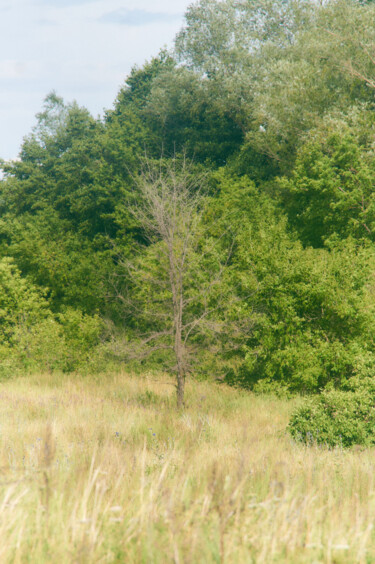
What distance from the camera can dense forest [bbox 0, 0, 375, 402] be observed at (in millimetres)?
14195

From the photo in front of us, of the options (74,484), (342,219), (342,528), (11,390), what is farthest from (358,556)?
(342,219)

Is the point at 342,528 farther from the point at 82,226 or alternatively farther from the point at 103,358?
the point at 82,226

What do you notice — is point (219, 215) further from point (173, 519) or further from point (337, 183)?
point (173, 519)

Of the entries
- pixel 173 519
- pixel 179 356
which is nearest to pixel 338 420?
pixel 179 356

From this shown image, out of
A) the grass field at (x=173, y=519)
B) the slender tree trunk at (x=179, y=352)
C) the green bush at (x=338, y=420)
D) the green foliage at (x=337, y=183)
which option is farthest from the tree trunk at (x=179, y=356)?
the green foliage at (x=337, y=183)

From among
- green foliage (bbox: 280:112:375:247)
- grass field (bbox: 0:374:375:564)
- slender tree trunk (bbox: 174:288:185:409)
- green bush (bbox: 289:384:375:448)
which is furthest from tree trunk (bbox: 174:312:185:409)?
green foliage (bbox: 280:112:375:247)

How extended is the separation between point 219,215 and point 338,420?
615 inches

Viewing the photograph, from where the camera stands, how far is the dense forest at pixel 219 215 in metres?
14.2

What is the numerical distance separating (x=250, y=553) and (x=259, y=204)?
69.9 ft

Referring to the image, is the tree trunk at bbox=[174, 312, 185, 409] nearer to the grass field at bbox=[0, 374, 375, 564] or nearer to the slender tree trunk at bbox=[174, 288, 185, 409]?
the slender tree trunk at bbox=[174, 288, 185, 409]

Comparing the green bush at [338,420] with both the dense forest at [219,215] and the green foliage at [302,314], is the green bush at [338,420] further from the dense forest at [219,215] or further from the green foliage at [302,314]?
the green foliage at [302,314]

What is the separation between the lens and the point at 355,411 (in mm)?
8430

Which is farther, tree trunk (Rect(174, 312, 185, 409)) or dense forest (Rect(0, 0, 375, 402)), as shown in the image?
dense forest (Rect(0, 0, 375, 402))

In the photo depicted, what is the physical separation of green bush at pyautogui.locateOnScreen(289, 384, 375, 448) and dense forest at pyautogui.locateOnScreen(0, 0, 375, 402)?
934mm
